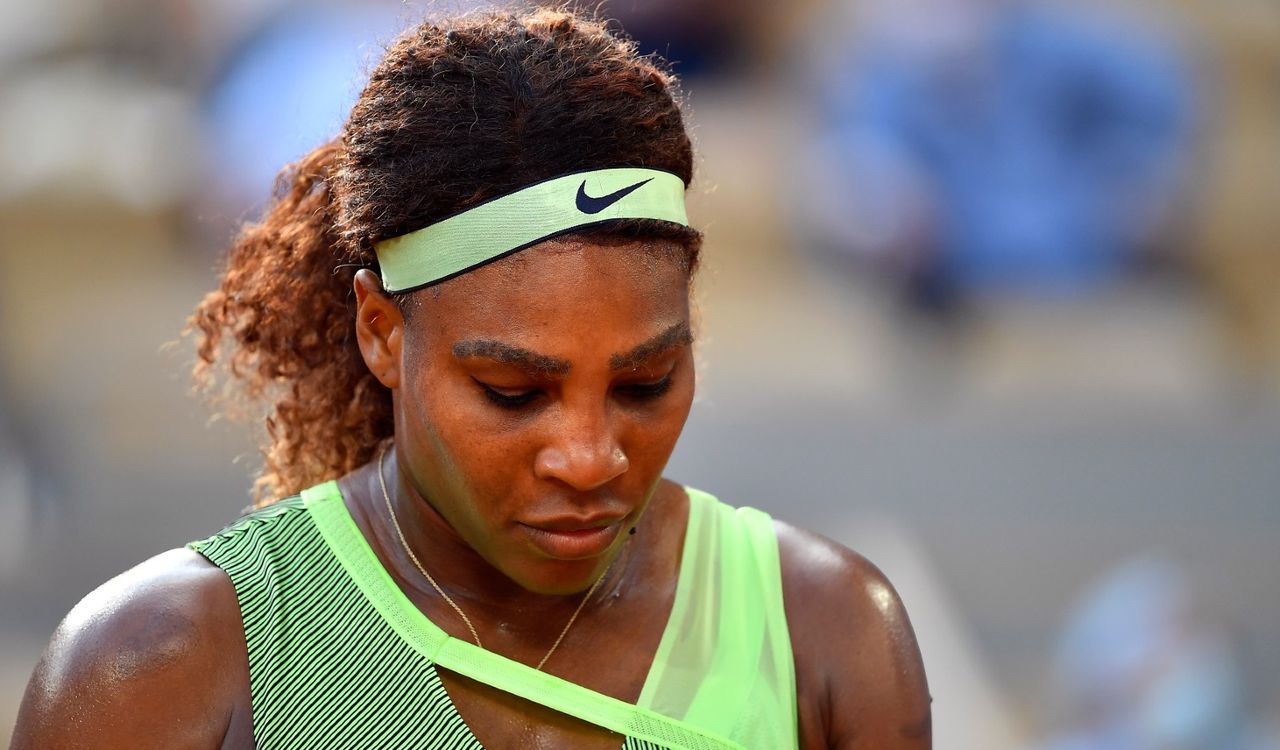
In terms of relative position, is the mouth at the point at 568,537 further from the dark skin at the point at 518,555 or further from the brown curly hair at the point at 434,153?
the brown curly hair at the point at 434,153

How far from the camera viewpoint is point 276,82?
20.1ft

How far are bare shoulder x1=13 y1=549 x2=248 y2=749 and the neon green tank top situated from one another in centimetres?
4

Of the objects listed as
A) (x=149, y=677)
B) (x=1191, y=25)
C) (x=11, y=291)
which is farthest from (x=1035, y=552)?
(x=11, y=291)

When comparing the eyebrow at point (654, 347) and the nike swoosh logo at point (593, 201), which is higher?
the nike swoosh logo at point (593, 201)

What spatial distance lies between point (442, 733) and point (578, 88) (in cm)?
73

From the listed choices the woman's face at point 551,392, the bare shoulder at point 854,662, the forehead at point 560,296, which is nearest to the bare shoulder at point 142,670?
the woman's face at point 551,392

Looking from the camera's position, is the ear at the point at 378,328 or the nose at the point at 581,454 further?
the ear at the point at 378,328

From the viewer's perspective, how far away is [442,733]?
5.76 feet

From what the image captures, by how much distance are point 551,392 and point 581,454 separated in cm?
7

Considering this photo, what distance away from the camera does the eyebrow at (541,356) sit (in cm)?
165

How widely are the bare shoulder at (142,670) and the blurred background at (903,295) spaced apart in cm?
304

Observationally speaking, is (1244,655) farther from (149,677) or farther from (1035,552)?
(149,677)

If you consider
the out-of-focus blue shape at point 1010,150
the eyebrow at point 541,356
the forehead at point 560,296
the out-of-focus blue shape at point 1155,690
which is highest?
the forehead at point 560,296

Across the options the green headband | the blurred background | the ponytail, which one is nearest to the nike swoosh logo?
the green headband
